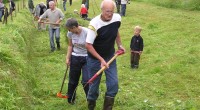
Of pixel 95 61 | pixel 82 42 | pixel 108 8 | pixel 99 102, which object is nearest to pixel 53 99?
pixel 99 102

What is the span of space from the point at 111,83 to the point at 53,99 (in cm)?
250

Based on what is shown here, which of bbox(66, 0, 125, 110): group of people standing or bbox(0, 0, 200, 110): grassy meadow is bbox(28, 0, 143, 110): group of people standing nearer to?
bbox(66, 0, 125, 110): group of people standing

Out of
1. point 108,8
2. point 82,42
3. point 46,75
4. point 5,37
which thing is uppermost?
point 108,8

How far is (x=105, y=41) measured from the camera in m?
6.53

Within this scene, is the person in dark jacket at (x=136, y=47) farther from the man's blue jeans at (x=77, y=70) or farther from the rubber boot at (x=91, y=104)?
the rubber boot at (x=91, y=104)

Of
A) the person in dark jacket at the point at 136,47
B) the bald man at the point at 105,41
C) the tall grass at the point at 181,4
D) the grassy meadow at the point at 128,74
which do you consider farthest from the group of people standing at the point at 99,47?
the tall grass at the point at 181,4

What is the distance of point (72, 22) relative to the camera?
24.6ft

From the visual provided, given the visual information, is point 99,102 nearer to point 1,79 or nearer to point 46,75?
point 1,79

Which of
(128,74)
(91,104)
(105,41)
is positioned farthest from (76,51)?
(128,74)

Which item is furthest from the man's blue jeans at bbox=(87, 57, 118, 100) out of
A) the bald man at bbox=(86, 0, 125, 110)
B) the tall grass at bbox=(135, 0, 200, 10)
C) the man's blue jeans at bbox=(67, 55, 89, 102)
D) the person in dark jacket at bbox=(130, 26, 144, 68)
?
the tall grass at bbox=(135, 0, 200, 10)

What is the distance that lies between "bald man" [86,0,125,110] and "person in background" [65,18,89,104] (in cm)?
85

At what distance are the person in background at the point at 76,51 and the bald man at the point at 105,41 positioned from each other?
85 cm

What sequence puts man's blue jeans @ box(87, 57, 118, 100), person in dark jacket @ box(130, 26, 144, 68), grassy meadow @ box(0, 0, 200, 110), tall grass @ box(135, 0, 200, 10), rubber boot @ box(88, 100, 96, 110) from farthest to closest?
tall grass @ box(135, 0, 200, 10) < person in dark jacket @ box(130, 26, 144, 68) < grassy meadow @ box(0, 0, 200, 110) < rubber boot @ box(88, 100, 96, 110) < man's blue jeans @ box(87, 57, 118, 100)

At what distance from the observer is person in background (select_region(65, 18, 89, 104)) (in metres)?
7.55
